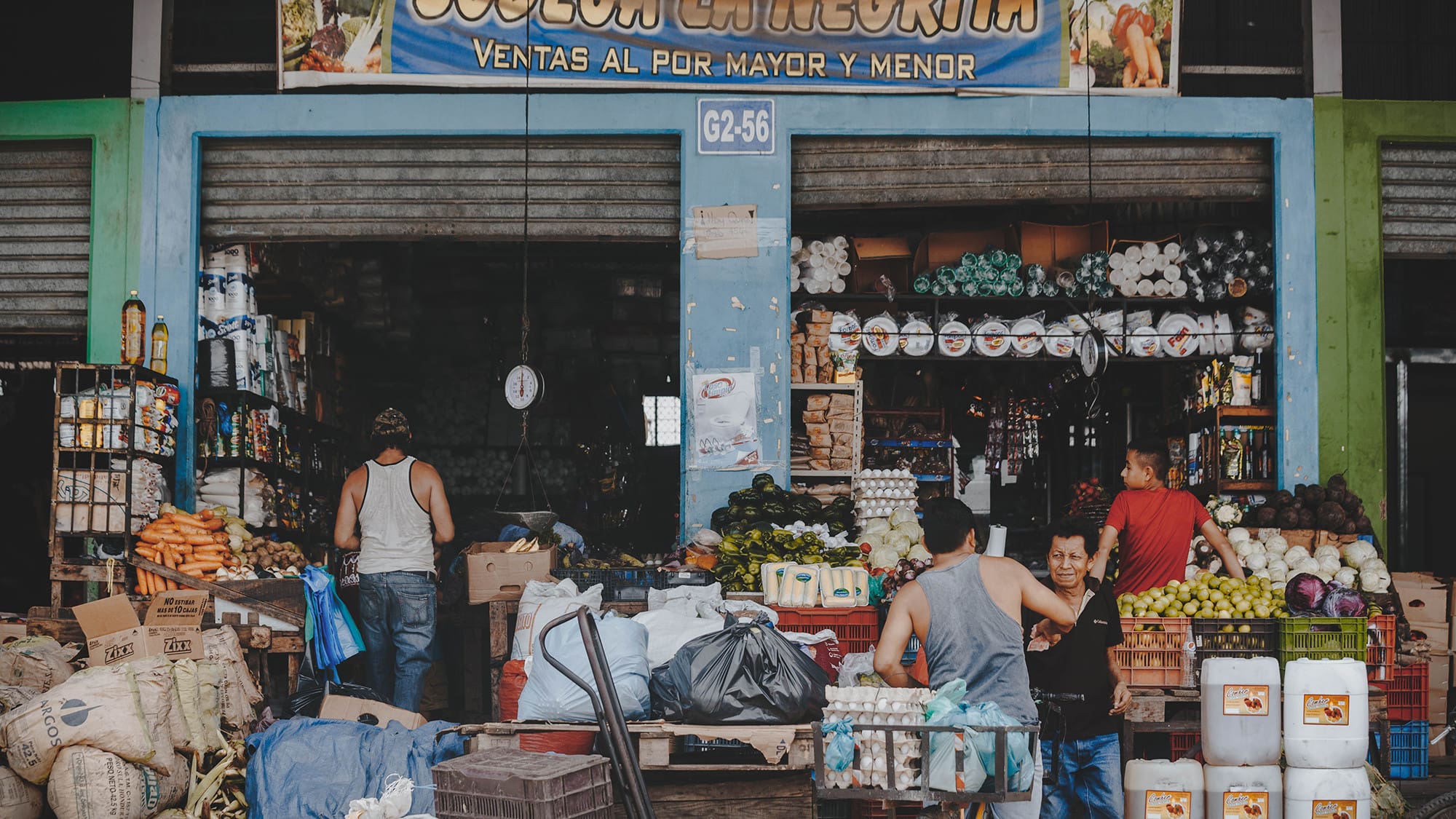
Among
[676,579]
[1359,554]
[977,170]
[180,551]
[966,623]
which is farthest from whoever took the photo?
[977,170]

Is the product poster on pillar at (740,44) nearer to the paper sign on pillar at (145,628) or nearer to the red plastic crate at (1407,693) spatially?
the paper sign on pillar at (145,628)

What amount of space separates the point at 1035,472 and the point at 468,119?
668cm

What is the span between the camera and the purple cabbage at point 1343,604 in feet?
23.9

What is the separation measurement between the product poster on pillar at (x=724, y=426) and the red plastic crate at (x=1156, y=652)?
332 centimetres

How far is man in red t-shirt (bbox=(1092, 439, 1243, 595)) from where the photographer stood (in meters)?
7.81

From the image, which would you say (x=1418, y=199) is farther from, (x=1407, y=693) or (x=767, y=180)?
(x=767, y=180)

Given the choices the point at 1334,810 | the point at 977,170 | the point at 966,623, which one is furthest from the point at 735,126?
the point at 1334,810

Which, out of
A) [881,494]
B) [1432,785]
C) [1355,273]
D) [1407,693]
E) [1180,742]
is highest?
[1355,273]

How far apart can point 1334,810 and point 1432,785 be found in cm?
293

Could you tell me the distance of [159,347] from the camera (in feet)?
30.8

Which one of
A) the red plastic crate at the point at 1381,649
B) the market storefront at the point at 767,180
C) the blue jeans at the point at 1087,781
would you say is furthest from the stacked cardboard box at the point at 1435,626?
the blue jeans at the point at 1087,781

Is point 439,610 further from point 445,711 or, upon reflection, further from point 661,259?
point 661,259

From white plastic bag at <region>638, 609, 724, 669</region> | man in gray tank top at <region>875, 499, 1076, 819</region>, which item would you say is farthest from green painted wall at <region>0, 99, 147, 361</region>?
man in gray tank top at <region>875, 499, 1076, 819</region>

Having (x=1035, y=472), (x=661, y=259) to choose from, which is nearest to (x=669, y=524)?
(x=661, y=259)
